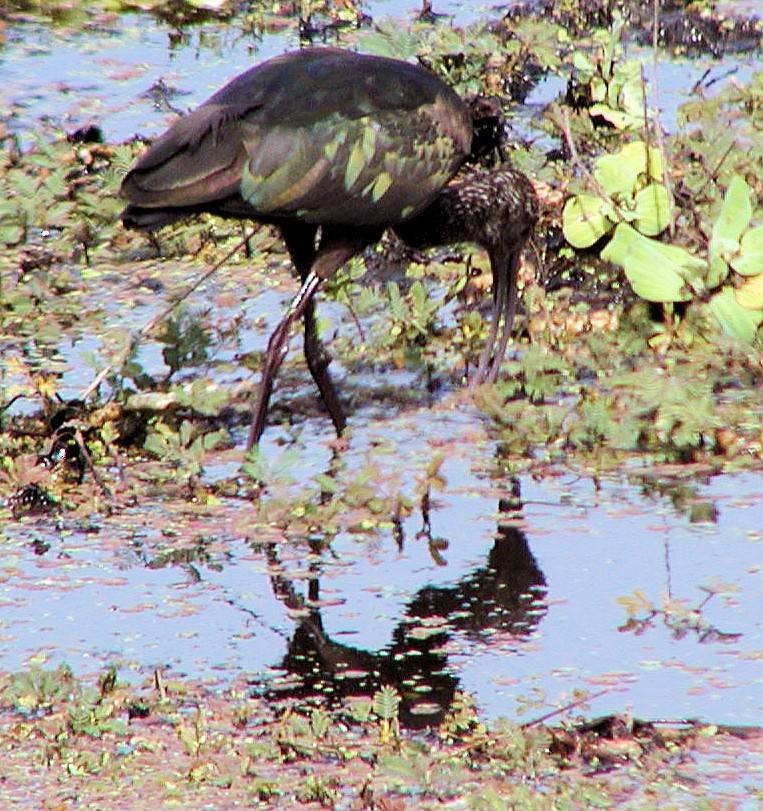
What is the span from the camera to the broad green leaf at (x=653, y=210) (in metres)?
6.85

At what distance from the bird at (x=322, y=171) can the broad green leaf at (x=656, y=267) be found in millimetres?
442

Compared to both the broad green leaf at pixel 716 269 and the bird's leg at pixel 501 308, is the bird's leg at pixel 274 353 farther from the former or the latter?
the broad green leaf at pixel 716 269

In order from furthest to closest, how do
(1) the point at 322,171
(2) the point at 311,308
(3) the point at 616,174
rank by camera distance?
(3) the point at 616,174
(2) the point at 311,308
(1) the point at 322,171

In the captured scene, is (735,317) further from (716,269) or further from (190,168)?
(190,168)

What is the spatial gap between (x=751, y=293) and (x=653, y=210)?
622 millimetres

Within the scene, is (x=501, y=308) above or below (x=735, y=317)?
below

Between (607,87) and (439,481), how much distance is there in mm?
3071

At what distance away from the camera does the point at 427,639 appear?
4.59 meters

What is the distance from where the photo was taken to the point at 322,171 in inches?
229

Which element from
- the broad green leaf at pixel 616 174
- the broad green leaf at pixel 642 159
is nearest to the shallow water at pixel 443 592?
the broad green leaf at pixel 616 174

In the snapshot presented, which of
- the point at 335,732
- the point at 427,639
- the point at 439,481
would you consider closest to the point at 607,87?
the point at 439,481

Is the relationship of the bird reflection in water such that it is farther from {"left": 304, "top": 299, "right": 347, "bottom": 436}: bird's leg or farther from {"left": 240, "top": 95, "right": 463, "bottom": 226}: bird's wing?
{"left": 240, "top": 95, "right": 463, "bottom": 226}: bird's wing

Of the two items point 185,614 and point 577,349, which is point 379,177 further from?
point 185,614

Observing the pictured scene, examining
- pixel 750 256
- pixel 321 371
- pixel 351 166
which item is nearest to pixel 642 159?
pixel 750 256
